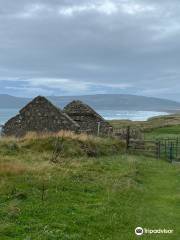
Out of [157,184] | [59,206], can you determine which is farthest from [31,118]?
[59,206]

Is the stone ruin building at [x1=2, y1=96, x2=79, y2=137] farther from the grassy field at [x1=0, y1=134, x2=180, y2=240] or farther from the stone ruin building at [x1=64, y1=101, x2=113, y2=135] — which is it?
the grassy field at [x1=0, y1=134, x2=180, y2=240]

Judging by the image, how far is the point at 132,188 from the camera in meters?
20.6

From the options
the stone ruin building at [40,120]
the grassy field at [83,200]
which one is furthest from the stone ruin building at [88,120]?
the grassy field at [83,200]

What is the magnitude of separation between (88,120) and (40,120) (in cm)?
701

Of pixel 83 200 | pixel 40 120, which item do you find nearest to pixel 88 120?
pixel 40 120

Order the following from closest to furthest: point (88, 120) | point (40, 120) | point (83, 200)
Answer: point (83, 200) < point (40, 120) < point (88, 120)

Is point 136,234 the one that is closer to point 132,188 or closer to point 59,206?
point 59,206

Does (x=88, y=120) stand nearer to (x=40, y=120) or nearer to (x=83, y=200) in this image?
(x=40, y=120)

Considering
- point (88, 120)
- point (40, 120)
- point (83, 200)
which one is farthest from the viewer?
point (88, 120)

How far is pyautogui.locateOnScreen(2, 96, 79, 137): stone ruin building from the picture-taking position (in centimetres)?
4106

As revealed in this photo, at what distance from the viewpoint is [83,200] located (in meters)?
17.2

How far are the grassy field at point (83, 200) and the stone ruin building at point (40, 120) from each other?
12604 millimetres

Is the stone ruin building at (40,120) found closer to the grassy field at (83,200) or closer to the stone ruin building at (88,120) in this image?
the stone ruin building at (88,120)

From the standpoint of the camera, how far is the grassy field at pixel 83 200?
13258 millimetres
